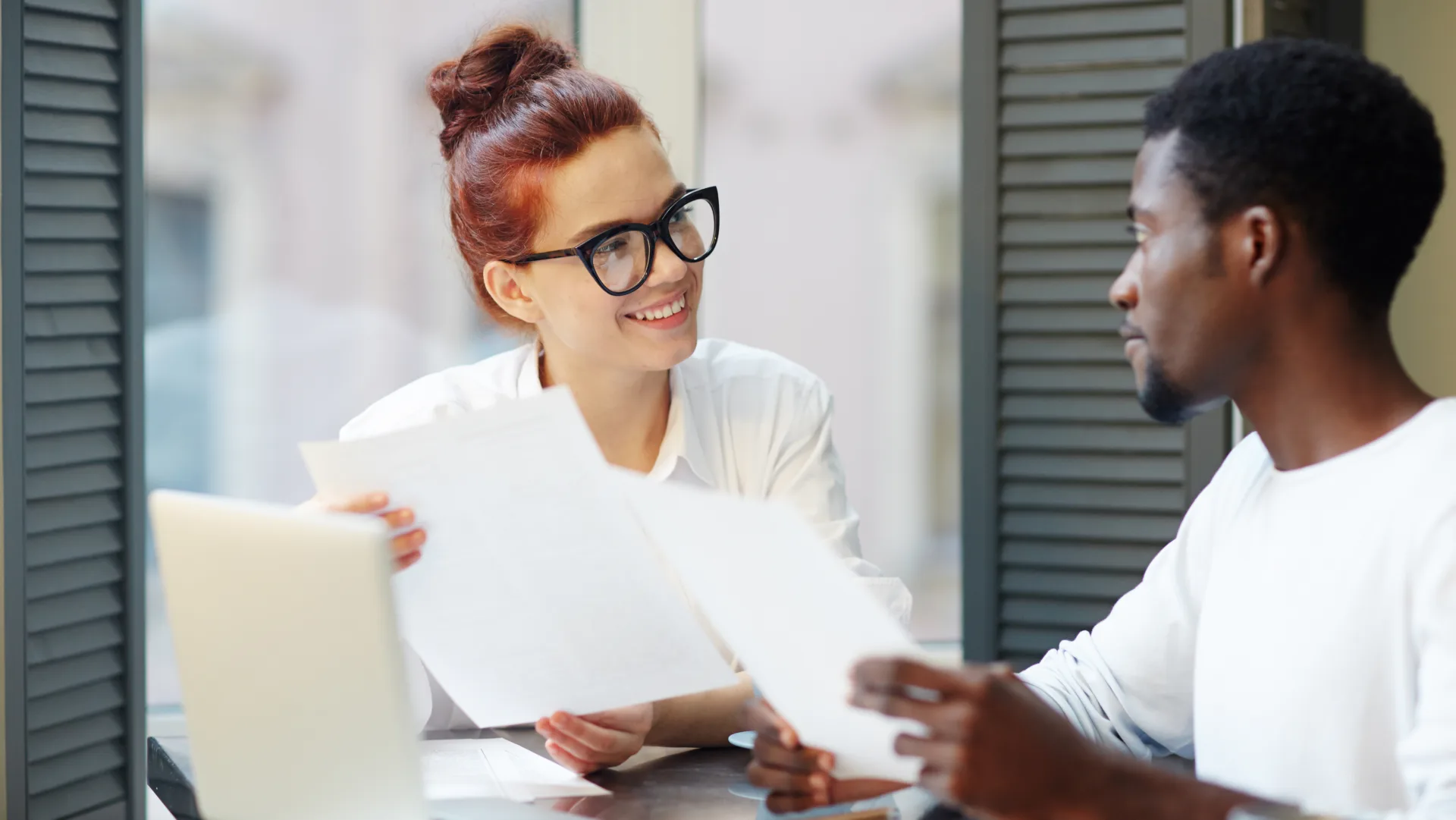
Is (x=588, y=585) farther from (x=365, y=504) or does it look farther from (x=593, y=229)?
(x=593, y=229)

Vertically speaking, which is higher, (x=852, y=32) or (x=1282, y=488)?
(x=852, y=32)

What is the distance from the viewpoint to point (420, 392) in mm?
1820

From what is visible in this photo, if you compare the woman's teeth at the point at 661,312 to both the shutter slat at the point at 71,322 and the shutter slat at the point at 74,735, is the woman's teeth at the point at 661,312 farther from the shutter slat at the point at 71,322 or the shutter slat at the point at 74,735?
the shutter slat at the point at 74,735

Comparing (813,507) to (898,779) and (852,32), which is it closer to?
(898,779)

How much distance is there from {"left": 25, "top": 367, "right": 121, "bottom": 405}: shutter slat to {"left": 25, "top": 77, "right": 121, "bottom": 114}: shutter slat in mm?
342

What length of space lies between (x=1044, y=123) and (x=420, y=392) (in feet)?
3.21

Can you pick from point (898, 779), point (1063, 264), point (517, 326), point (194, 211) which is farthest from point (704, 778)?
point (194, 211)

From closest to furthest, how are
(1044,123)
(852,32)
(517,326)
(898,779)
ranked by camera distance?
(898,779) < (517,326) < (1044,123) < (852,32)

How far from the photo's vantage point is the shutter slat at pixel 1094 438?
2121mm

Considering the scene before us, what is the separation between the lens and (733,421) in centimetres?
189

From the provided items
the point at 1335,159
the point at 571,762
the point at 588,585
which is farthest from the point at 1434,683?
the point at 571,762

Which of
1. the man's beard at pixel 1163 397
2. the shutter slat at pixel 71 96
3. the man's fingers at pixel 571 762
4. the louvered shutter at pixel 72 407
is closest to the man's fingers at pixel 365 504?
the man's fingers at pixel 571 762

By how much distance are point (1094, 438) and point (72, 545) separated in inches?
55.6

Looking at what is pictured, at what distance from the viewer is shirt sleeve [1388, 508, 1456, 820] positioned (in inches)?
36.3
